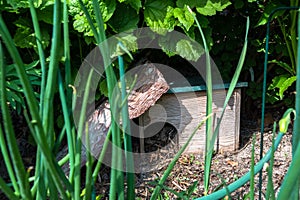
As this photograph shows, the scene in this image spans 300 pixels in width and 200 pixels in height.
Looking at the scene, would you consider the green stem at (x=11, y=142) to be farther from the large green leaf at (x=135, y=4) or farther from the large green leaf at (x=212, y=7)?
the large green leaf at (x=212, y=7)

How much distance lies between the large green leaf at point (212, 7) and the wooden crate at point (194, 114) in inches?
14.5

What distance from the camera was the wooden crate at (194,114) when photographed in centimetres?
191

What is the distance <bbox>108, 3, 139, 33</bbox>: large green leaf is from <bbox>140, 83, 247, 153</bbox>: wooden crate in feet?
1.24

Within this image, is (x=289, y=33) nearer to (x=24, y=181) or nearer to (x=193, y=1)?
(x=193, y=1)

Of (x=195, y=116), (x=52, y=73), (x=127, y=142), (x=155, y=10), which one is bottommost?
(x=195, y=116)

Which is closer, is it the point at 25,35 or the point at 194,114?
the point at 25,35

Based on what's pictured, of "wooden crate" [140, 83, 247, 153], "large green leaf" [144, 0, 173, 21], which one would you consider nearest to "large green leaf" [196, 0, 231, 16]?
"large green leaf" [144, 0, 173, 21]

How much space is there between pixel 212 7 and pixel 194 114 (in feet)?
1.66

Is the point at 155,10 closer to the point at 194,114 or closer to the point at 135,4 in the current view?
the point at 135,4

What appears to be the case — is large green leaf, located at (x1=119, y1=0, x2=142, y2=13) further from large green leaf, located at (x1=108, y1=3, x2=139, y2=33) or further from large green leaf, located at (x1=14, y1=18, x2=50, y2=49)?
large green leaf, located at (x1=14, y1=18, x2=50, y2=49)

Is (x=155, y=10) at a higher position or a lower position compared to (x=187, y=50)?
higher

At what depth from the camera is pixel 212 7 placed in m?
1.66

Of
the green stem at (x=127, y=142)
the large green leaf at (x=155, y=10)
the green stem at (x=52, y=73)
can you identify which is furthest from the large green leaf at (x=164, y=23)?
the green stem at (x=52, y=73)

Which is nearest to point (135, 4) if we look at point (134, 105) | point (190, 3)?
point (190, 3)
